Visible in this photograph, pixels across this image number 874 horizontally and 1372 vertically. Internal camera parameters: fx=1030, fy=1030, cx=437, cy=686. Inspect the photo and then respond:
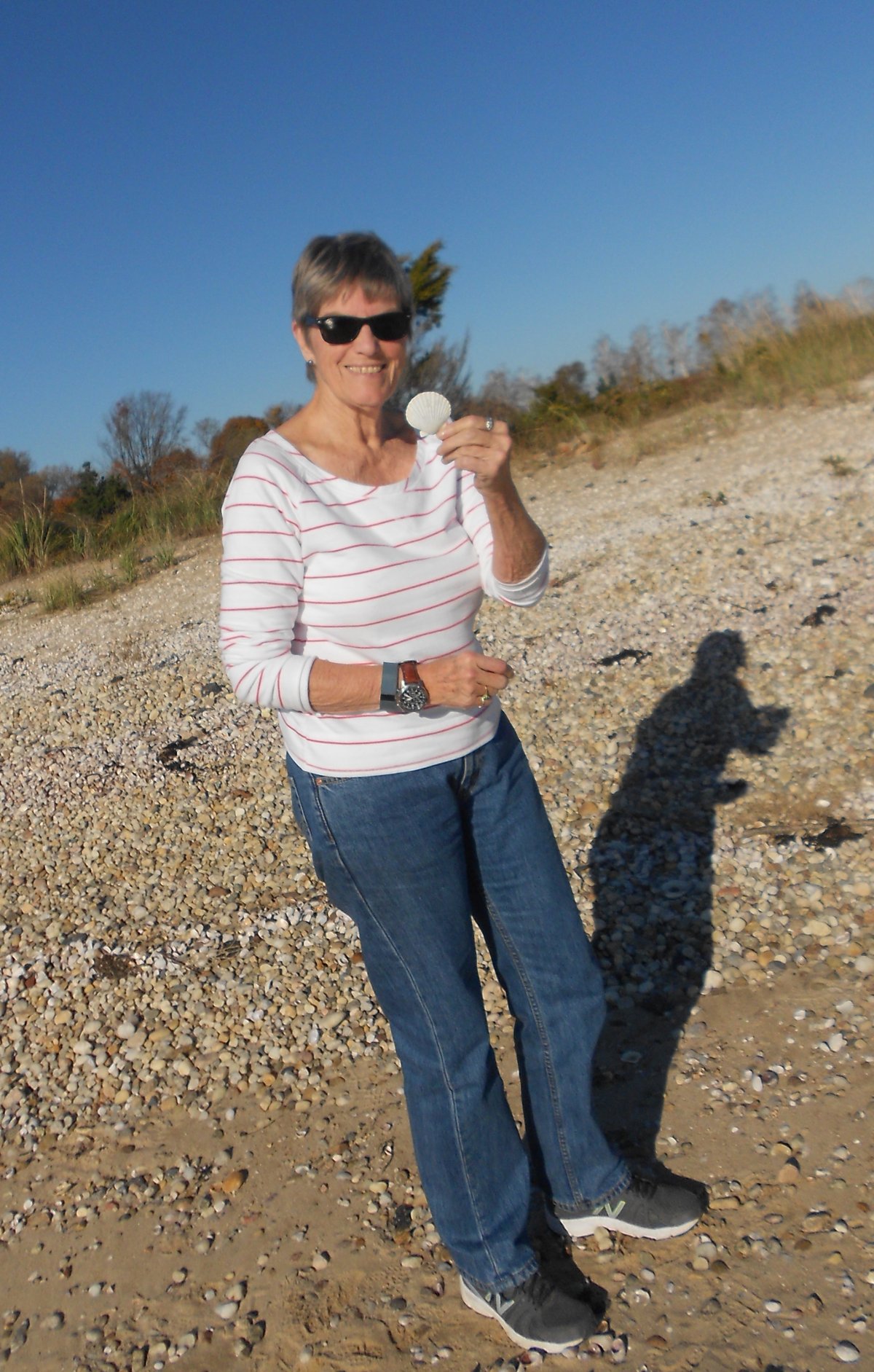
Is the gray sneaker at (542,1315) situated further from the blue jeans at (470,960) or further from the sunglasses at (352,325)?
the sunglasses at (352,325)

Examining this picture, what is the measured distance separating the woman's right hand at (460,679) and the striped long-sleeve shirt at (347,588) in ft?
0.30

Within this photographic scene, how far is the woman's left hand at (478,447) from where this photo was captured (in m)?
1.71

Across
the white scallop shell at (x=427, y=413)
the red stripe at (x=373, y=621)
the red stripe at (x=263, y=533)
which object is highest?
the white scallop shell at (x=427, y=413)

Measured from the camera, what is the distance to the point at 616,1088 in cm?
276

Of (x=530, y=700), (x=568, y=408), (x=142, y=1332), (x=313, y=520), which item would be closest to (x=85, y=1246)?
(x=142, y=1332)

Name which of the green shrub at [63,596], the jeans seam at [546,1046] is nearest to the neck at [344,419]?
the jeans seam at [546,1046]

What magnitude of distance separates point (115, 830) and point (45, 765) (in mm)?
1118

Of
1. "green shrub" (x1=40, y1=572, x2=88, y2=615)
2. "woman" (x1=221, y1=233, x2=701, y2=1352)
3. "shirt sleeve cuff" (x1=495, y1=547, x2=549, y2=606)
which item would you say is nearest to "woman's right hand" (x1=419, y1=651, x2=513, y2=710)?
"woman" (x1=221, y1=233, x2=701, y2=1352)

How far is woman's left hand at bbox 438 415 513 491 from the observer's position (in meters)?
→ 1.71

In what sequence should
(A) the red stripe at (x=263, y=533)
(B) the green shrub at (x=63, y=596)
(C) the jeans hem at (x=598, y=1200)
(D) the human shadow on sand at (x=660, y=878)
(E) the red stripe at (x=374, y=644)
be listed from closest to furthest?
(A) the red stripe at (x=263, y=533) → (E) the red stripe at (x=374, y=644) → (C) the jeans hem at (x=598, y=1200) → (D) the human shadow on sand at (x=660, y=878) → (B) the green shrub at (x=63, y=596)

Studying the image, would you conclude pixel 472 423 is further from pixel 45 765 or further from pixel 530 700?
pixel 45 765

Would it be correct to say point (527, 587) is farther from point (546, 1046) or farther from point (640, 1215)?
point (640, 1215)

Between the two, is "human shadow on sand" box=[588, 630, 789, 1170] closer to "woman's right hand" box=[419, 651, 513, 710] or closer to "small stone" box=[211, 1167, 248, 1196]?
"small stone" box=[211, 1167, 248, 1196]

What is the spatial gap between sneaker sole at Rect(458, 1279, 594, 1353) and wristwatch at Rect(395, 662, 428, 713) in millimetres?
1219
